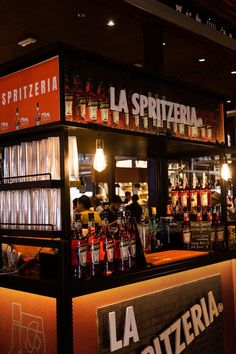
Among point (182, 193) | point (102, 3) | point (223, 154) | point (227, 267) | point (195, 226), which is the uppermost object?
point (102, 3)

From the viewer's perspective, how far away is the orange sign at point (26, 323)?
2.44 m

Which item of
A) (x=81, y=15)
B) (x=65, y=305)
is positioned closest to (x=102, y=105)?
(x=65, y=305)

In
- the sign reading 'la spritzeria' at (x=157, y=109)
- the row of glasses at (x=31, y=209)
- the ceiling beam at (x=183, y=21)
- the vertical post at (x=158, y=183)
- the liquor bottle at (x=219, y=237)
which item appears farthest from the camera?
the vertical post at (x=158, y=183)

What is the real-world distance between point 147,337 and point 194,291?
0.65 m

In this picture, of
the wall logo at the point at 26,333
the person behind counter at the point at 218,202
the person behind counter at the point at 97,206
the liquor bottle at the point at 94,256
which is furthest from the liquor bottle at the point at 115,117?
the person behind counter at the point at 97,206

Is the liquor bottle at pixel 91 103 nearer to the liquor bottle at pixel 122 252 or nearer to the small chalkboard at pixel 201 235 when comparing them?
the liquor bottle at pixel 122 252

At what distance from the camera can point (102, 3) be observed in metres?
4.74

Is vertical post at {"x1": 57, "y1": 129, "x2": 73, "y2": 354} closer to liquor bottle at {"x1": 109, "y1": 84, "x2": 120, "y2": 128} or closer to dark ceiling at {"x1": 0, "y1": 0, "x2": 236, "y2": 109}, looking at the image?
liquor bottle at {"x1": 109, "y1": 84, "x2": 120, "y2": 128}

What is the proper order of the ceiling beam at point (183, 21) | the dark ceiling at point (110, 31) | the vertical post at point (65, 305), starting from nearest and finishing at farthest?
1. the vertical post at point (65, 305)
2. the ceiling beam at point (183, 21)
3. the dark ceiling at point (110, 31)

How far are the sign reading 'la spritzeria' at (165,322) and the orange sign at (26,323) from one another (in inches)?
12.0

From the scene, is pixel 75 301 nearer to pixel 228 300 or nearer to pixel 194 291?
pixel 194 291

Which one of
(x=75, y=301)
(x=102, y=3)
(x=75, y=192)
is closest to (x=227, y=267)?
(x=75, y=301)

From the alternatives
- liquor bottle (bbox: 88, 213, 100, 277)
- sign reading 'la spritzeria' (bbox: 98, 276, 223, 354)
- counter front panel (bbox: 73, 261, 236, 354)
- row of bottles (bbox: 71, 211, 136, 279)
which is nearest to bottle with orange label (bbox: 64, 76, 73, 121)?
row of bottles (bbox: 71, 211, 136, 279)

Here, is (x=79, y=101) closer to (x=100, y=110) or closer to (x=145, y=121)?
(x=100, y=110)
